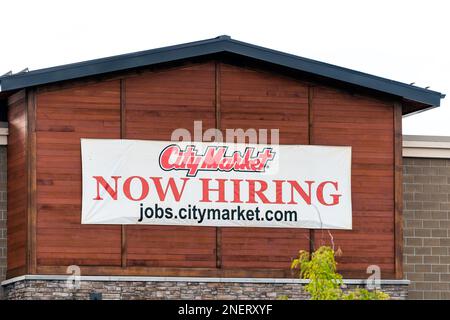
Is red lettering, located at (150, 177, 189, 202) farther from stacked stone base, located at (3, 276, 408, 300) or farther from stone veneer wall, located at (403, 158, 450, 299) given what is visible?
stone veneer wall, located at (403, 158, 450, 299)

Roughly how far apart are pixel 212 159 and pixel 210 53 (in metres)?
2.36

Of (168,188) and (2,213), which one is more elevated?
(168,188)

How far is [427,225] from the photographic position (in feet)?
117

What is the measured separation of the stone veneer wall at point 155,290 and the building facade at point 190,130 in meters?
0.02

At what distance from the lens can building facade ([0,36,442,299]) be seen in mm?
31969

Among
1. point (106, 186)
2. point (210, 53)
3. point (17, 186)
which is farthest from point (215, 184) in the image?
point (17, 186)

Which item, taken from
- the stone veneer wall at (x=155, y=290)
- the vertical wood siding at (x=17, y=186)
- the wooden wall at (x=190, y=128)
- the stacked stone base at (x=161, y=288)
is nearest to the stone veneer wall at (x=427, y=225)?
the wooden wall at (x=190, y=128)

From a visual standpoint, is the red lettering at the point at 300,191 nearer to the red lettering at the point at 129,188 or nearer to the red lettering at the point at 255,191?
the red lettering at the point at 255,191

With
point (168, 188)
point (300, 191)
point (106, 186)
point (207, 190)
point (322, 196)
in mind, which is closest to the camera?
point (106, 186)

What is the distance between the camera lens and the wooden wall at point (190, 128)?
32.1 metres

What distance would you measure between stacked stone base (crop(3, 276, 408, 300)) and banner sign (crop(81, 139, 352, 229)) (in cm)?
130

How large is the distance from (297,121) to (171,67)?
10.2ft

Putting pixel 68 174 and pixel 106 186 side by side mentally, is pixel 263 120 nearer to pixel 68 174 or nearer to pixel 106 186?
pixel 106 186

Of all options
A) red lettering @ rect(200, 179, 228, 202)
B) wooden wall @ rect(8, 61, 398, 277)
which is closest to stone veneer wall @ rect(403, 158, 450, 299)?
wooden wall @ rect(8, 61, 398, 277)
